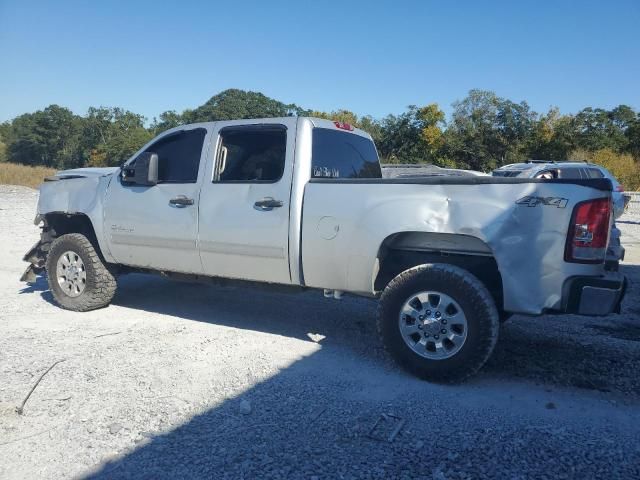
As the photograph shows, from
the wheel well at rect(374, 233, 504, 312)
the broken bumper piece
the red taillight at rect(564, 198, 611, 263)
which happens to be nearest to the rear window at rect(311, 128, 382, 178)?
the wheel well at rect(374, 233, 504, 312)

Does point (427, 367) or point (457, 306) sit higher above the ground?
point (457, 306)

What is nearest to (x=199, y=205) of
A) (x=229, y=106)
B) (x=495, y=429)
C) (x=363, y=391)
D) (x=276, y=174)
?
(x=276, y=174)

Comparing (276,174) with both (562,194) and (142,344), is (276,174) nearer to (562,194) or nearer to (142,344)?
(142,344)

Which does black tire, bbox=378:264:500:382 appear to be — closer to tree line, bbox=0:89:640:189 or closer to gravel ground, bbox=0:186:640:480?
gravel ground, bbox=0:186:640:480

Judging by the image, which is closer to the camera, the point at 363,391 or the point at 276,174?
the point at 363,391

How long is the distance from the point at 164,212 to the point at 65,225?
1.83 metres

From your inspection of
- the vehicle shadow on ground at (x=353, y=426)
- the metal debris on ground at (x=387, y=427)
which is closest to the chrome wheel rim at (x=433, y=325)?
the vehicle shadow on ground at (x=353, y=426)

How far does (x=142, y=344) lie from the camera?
457cm

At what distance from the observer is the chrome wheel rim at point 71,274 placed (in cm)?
556

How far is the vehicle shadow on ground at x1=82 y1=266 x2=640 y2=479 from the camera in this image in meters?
2.68

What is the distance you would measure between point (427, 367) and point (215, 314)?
2.71 meters

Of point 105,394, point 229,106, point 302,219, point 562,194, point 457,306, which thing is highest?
point 229,106

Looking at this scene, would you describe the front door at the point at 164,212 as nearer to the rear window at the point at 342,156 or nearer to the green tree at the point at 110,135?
the rear window at the point at 342,156

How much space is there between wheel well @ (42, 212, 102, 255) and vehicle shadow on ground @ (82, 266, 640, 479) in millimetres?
2252
